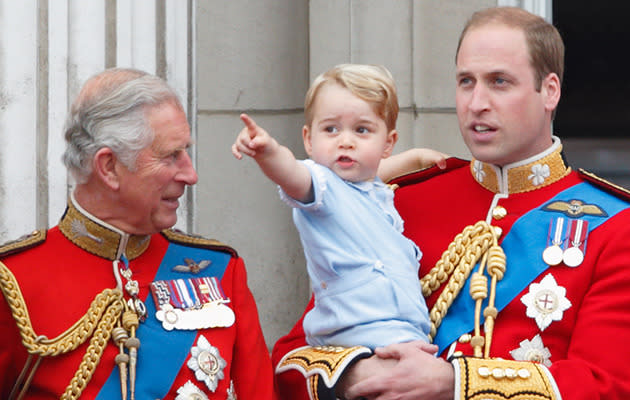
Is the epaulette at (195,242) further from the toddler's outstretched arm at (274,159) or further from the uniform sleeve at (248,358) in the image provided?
the toddler's outstretched arm at (274,159)

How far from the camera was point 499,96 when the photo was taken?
299 centimetres

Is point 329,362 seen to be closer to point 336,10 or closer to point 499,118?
point 499,118

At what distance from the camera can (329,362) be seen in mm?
2811

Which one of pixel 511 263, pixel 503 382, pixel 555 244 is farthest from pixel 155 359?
pixel 555 244

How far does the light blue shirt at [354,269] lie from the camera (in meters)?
2.78

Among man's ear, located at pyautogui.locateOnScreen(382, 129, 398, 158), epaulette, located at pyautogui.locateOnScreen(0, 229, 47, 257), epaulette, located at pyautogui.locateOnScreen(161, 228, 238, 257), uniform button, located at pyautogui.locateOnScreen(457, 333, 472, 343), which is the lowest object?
uniform button, located at pyautogui.locateOnScreen(457, 333, 472, 343)

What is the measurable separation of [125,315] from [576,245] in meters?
1.10

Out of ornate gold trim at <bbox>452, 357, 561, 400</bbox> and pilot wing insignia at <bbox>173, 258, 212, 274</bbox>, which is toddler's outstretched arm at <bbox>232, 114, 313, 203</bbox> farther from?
ornate gold trim at <bbox>452, 357, 561, 400</bbox>

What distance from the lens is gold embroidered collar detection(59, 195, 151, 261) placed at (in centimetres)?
282

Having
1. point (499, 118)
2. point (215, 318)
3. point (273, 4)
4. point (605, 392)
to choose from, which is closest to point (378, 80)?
point (499, 118)

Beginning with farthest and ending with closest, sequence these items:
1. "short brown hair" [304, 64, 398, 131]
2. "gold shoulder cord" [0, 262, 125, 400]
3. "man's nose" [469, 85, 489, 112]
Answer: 1. "man's nose" [469, 85, 489, 112]
2. "short brown hair" [304, 64, 398, 131]
3. "gold shoulder cord" [0, 262, 125, 400]

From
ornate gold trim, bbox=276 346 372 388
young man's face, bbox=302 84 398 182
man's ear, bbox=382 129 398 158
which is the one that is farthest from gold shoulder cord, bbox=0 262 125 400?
man's ear, bbox=382 129 398 158

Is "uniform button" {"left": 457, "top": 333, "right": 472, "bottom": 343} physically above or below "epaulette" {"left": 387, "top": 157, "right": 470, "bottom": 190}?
below

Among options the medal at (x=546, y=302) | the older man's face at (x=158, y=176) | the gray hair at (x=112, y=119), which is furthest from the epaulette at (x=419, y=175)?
the gray hair at (x=112, y=119)
